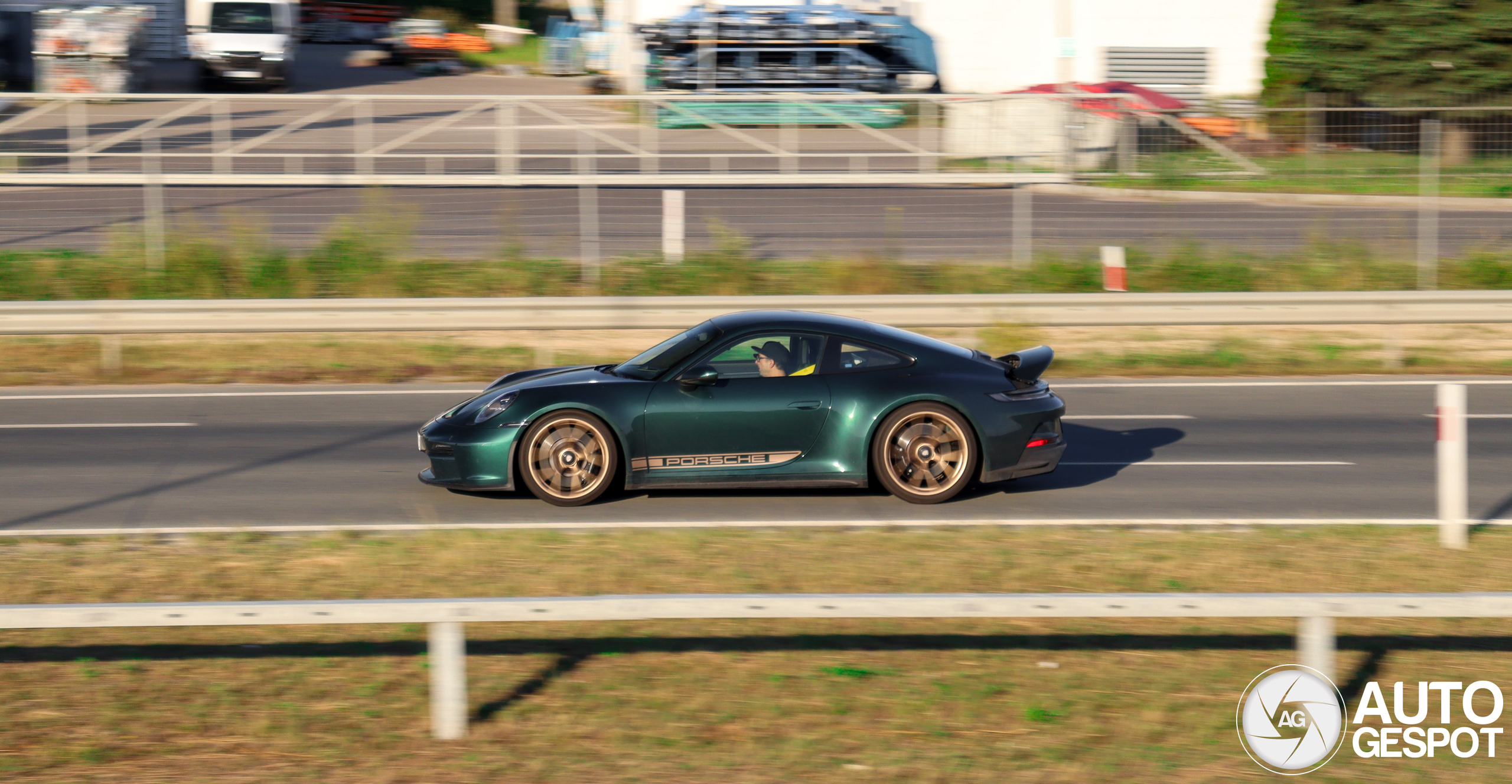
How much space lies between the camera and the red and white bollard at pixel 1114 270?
15.7 metres

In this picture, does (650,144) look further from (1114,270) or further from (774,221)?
(1114,270)

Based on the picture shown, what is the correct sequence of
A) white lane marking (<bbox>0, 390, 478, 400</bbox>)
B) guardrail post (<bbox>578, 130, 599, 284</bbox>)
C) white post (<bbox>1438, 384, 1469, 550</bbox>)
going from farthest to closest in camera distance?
1. guardrail post (<bbox>578, 130, 599, 284</bbox>)
2. white lane marking (<bbox>0, 390, 478, 400</bbox>)
3. white post (<bbox>1438, 384, 1469, 550</bbox>)

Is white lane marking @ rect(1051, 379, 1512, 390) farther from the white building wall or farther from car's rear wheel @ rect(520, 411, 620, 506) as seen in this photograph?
the white building wall

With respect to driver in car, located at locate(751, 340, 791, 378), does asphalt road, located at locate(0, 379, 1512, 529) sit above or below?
below

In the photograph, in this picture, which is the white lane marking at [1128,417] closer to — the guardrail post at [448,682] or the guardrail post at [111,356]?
the guardrail post at [448,682]

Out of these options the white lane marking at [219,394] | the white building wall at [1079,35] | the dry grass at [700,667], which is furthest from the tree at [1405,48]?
the dry grass at [700,667]

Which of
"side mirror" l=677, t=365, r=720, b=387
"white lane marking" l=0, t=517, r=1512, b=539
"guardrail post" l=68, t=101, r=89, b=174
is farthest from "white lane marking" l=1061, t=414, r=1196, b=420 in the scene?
"guardrail post" l=68, t=101, r=89, b=174

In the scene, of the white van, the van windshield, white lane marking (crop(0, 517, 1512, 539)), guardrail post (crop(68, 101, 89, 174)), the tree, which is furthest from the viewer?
the van windshield

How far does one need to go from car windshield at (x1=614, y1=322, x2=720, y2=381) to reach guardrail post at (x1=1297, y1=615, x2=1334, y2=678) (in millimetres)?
4452

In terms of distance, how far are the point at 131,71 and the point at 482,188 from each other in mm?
17587

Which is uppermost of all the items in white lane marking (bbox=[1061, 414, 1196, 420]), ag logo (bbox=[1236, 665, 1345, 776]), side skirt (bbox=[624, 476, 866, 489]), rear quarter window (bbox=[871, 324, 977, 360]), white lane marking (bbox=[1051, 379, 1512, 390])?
rear quarter window (bbox=[871, 324, 977, 360])

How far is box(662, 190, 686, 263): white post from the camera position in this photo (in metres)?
16.1

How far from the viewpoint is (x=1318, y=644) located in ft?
16.4

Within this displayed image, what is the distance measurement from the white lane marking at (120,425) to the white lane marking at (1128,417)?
720 centimetres
